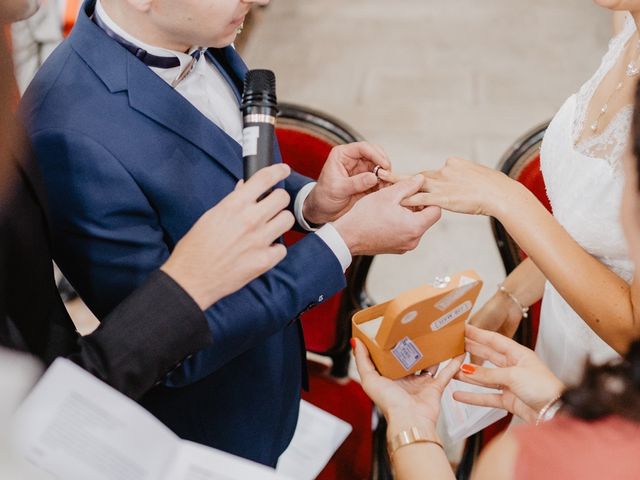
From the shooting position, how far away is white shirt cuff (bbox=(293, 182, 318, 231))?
1.59 m

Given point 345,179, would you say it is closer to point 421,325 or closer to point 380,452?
Answer: point 421,325

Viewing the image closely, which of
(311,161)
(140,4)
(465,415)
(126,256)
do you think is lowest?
(465,415)

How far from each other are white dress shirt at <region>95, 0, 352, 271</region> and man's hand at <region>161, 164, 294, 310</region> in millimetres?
248

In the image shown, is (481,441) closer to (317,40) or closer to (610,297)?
(610,297)

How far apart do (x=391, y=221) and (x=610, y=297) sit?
467 millimetres

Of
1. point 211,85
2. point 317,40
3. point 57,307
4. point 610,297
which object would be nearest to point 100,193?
point 57,307

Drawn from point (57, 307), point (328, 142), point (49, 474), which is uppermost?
point (49, 474)

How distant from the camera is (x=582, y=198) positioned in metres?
1.48

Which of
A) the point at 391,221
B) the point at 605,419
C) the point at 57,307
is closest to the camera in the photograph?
the point at 605,419

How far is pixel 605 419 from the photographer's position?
0.89 meters

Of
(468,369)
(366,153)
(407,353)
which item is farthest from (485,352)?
(366,153)

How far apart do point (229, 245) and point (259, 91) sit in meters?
0.31

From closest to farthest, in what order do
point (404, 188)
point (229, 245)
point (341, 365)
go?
1. point (229, 245)
2. point (404, 188)
3. point (341, 365)

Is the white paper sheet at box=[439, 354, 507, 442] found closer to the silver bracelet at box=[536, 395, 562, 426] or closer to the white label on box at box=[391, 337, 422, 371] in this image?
the white label on box at box=[391, 337, 422, 371]
